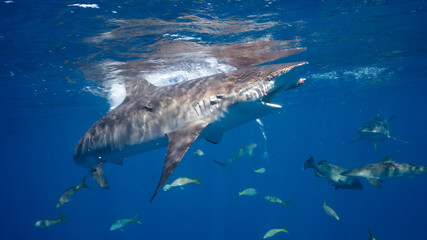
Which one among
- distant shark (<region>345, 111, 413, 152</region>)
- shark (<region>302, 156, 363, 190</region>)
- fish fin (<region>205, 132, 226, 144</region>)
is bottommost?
distant shark (<region>345, 111, 413, 152</region>)

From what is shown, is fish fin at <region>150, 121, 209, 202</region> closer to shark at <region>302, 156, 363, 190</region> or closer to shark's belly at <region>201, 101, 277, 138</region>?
shark's belly at <region>201, 101, 277, 138</region>

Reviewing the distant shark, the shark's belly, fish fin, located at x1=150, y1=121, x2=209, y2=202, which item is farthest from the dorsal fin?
the distant shark

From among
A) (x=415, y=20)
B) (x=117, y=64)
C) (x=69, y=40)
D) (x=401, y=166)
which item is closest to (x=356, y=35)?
(x=415, y=20)

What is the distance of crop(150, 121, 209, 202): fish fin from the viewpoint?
9.08 feet

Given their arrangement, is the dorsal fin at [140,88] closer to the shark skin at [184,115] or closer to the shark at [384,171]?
the shark skin at [184,115]

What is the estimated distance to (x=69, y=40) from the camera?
8.61 meters

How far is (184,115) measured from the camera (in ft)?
14.3

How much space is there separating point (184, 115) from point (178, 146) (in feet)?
3.80

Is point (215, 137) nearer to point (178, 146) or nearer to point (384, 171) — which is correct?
point (178, 146)

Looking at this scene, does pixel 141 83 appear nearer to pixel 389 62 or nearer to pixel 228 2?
pixel 228 2

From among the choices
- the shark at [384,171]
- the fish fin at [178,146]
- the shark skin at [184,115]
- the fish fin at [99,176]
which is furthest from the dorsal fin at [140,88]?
the shark at [384,171]

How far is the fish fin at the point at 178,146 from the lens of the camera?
277cm

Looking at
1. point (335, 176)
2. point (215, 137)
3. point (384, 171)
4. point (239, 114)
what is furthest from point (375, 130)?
point (239, 114)

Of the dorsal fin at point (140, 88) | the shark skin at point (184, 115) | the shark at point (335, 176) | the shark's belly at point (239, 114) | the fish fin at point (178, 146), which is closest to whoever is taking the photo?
the fish fin at point (178, 146)
